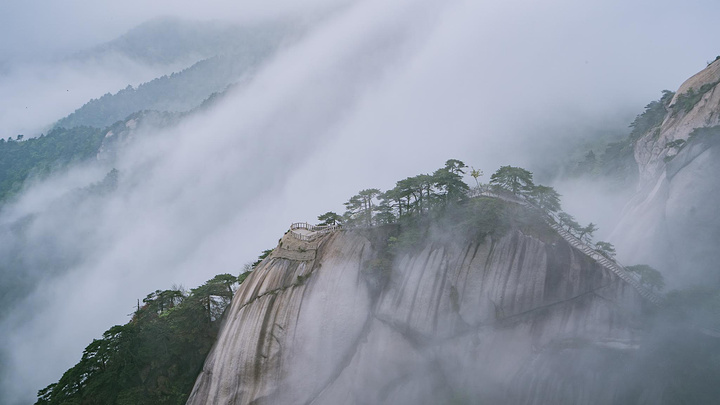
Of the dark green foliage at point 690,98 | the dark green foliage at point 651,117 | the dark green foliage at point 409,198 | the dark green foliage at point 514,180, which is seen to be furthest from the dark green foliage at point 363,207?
the dark green foliage at point 651,117

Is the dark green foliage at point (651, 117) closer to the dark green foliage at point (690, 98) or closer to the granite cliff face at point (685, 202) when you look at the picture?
the dark green foliage at point (690, 98)

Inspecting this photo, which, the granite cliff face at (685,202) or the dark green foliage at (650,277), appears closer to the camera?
the dark green foliage at (650,277)

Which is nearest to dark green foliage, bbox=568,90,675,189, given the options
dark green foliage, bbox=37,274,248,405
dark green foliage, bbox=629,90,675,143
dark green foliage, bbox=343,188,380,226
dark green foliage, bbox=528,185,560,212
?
dark green foliage, bbox=629,90,675,143

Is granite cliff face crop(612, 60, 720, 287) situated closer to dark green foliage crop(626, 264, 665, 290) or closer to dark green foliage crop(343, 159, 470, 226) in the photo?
dark green foliage crop(626, 264, 665, 290)

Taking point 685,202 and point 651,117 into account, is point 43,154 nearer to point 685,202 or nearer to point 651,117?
point 651,117

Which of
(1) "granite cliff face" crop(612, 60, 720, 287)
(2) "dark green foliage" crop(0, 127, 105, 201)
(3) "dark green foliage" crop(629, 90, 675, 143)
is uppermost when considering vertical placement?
(2) "dark green foliage" crop(0, 127, 105, 201)

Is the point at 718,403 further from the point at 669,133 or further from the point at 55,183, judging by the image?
the point at 55,183
